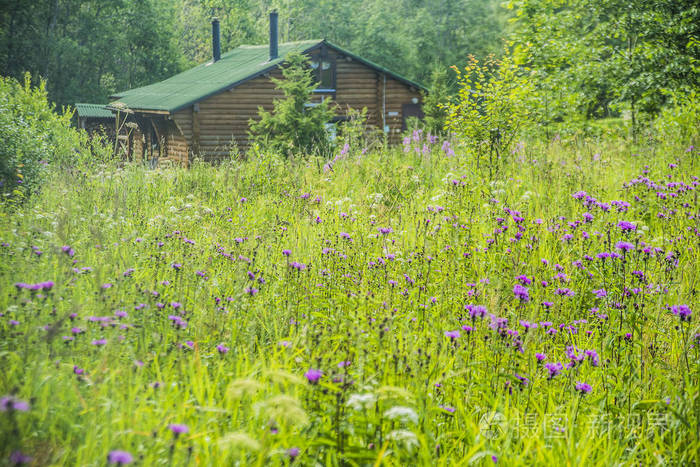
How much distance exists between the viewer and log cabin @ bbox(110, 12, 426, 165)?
24.9 metres

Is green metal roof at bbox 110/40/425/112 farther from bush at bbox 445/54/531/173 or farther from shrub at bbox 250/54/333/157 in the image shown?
bush at bbox 445/54/531/173

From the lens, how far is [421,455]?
243 cm

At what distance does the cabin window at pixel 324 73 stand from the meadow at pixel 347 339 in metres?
21.7

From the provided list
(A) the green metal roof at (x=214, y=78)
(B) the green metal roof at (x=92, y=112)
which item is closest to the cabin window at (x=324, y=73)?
(A) the green metal roof at (x=214, y=78)

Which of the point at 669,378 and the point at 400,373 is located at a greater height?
the point at 400,373

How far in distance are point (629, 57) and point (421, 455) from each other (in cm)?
1300

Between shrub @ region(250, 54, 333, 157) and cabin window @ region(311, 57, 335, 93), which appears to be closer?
shrub @ region(250, 54, 333, 157)

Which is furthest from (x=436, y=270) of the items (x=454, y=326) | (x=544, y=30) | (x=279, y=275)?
(x=544, y=30)

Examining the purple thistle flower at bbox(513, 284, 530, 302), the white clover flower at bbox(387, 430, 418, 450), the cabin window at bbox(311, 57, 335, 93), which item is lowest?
the white clover flower at bbox(387, 430, 418, 450)

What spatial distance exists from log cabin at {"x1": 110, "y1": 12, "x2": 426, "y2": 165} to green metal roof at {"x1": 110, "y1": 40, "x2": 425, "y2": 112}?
4 centimetres

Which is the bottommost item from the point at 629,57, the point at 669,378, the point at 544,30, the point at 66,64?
the point at 669,378

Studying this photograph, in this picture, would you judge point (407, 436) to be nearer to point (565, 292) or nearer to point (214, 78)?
point (565, 292)

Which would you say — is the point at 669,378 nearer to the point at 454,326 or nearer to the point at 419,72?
the point at 454,326

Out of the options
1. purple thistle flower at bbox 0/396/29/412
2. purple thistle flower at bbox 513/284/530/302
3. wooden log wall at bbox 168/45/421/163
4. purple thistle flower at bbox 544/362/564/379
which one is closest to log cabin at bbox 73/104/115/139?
wooden log wall at bbox 168/45/421/163
